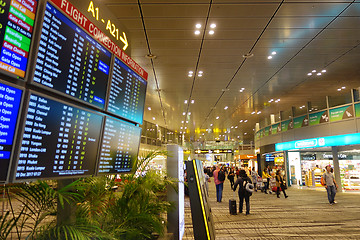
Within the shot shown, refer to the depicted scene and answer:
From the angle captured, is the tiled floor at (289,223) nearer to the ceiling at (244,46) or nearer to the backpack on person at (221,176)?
the backpack on person at (221,176)

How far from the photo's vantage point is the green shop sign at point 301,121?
15.1m

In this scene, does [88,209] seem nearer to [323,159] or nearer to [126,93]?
[126,93]

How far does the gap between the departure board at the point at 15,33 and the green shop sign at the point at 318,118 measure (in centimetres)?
1469

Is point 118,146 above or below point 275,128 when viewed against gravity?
below

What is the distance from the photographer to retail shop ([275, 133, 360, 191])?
13.5 meters

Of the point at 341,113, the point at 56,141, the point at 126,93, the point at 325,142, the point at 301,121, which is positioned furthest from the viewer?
the point at 301,121

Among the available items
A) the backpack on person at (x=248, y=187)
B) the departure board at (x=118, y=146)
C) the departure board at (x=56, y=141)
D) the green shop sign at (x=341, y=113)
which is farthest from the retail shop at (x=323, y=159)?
the departure board at (x=56, y=141)

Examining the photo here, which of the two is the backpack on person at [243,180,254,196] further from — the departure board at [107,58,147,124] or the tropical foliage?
the departure board at [107,58,147,124]

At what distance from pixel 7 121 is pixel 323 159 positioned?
19.2 m

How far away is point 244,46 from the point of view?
815 cm

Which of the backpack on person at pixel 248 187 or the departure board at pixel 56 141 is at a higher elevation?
the departure board at pixel 56 141

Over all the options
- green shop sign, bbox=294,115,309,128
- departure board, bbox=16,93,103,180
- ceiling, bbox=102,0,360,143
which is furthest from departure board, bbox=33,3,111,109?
green shop sign, bbox=294,115,309,128

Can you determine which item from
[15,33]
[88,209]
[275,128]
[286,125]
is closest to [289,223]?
[88,209]

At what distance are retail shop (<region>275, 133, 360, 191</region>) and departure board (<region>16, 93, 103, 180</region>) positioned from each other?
13.3 meters
